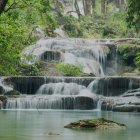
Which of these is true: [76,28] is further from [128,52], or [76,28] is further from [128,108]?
[128,108]

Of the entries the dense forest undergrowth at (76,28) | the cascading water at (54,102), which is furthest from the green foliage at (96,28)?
the cascading water at (54,102)

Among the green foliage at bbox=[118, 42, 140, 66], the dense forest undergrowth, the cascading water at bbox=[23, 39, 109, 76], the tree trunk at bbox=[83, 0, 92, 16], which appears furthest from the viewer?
the tree trunk at bbox=[83, 0, 92, 16]

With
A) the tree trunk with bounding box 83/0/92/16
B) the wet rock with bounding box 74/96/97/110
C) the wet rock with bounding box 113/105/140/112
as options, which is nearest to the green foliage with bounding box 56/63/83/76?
the wet rock with bounding box 74/96/97/110

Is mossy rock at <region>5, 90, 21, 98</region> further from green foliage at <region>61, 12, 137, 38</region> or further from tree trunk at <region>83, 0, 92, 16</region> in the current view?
tree trunk at <region>83, 0, 92, 16</region>

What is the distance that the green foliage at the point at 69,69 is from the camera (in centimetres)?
3903

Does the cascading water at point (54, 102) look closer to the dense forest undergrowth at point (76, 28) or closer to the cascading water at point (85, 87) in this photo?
the cascading water at point (85, 87)

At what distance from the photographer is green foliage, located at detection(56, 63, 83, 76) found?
3903 centimetres

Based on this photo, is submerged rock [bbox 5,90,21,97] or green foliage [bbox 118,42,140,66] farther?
green foliage [bbox 118,42,140,66]

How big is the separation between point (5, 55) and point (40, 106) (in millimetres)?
10500

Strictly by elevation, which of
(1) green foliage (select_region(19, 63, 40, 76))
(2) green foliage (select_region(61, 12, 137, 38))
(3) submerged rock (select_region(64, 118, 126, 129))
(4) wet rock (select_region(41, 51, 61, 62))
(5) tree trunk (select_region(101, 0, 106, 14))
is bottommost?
(3) submerged rock (select_region(64, 118, 126, 129))

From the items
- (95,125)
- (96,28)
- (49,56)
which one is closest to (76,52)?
(49,56)

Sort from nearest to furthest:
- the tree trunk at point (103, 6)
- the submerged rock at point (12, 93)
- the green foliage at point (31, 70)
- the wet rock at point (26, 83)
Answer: the submerged rock at point (12, 93) < the wet rock at point (26, 83) < the green foliage at point (31, 70) < the tree trunk at point (103, 6)

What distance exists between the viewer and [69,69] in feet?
129

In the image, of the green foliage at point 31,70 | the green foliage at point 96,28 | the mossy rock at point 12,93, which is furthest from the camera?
the green foliage at point 96,28
